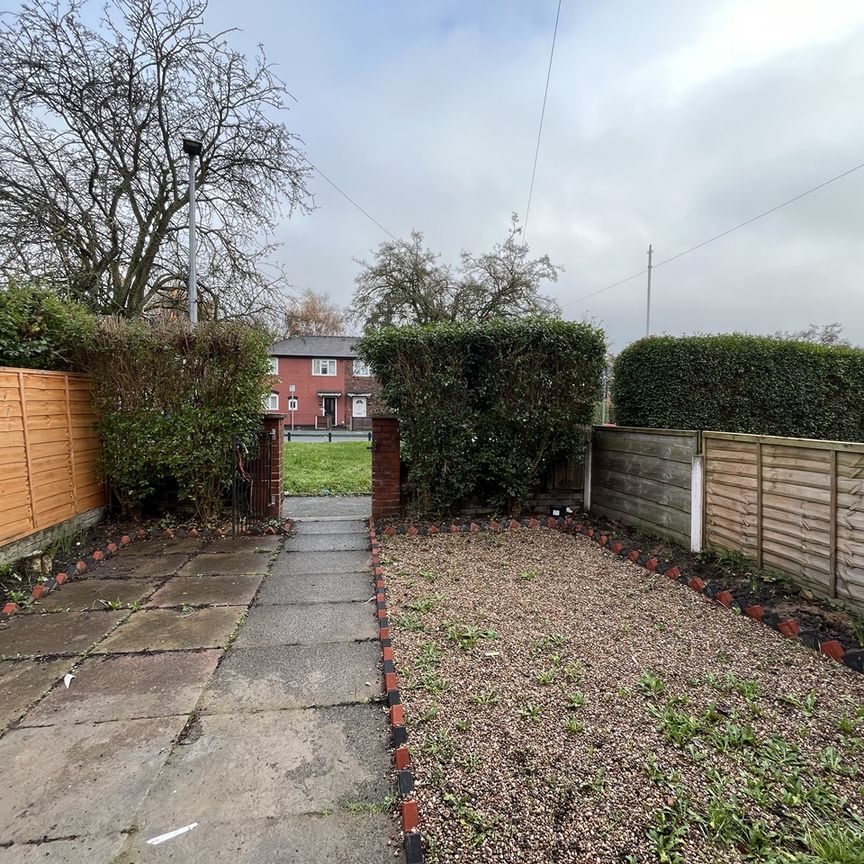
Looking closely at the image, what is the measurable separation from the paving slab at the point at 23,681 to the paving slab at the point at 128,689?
7 cm

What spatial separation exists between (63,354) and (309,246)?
9.63 m

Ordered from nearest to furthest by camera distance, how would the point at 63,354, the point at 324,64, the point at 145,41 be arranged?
the point at 63,354
the point at 324,64
the point at 145,41

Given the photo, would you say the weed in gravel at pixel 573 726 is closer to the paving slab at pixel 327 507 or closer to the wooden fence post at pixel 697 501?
the wooden fence post at pixel 697 501

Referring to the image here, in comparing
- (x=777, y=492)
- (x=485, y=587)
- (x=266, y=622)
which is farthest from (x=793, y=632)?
(x=266, y=622)

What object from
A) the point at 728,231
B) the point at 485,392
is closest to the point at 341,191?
the point at 485,392

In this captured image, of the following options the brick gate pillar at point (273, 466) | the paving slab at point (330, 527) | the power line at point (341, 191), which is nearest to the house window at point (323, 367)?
the power line at point (341, 191)

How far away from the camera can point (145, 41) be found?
344 inches

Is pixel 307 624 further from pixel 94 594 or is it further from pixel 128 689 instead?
pixel 94 594

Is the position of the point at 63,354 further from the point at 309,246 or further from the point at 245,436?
the point at 309,246

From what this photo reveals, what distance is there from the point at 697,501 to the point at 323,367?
111ft

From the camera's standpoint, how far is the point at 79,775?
1.91 meters

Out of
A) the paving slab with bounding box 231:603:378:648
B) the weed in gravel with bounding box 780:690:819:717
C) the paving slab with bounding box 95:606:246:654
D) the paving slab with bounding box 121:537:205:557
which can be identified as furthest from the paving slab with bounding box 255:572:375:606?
the weed in gravel with bounding box 780:690:819:717

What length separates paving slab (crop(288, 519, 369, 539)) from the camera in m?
5.99

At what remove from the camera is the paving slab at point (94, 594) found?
363cm
